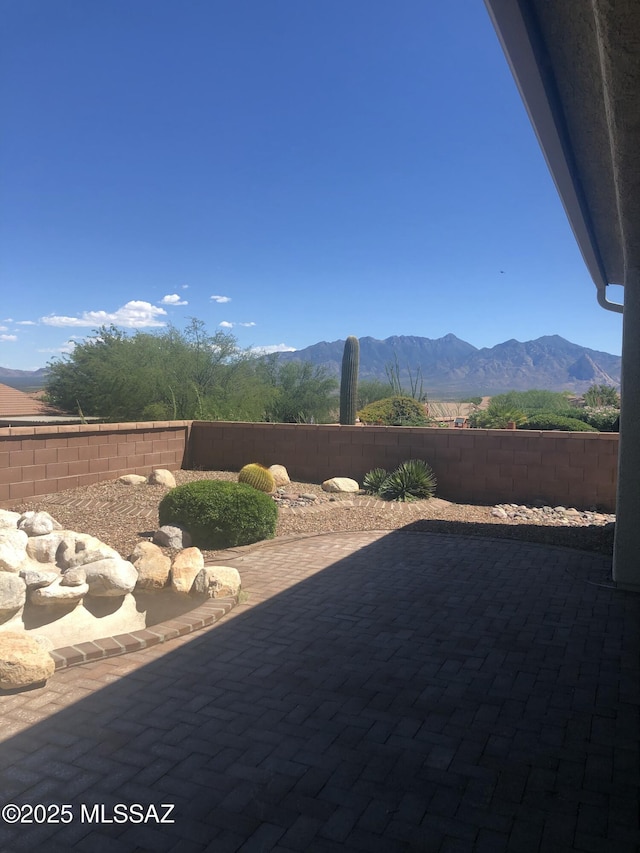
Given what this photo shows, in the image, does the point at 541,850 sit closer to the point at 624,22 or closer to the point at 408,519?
the point at 624,22

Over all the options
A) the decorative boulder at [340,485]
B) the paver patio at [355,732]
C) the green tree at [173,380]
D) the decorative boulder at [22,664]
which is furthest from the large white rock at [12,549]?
the green tree at [173,380]

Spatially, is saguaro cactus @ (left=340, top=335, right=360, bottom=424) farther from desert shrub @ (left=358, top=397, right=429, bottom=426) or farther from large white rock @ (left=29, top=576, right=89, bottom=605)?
large white rock @ (left=29, top=576, right=89, bottom=605)

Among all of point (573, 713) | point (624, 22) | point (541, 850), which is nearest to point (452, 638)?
point (573, 713)

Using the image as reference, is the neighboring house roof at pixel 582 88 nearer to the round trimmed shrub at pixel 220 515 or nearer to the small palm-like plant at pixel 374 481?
the round trimmed shrub at pixel 220 515

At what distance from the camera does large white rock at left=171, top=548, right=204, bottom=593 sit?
615 centimetres

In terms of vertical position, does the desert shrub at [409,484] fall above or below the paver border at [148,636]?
above

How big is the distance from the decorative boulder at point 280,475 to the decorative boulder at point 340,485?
794 millimetres

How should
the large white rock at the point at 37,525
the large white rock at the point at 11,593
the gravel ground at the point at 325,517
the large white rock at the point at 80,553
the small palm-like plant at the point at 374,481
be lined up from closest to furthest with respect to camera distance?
the large white rock at the point at 11,593, the large white rock at the point at 80,553, the large white rock at the point at 37,525, the gravel ground at the point at 325,517, the small palm-like plant at the point at 374,481

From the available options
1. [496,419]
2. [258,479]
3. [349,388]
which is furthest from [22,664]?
[496,419]

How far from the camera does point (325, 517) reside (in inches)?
391

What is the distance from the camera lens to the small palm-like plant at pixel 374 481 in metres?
11.9

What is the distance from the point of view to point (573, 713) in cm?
376

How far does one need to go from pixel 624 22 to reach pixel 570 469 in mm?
9504

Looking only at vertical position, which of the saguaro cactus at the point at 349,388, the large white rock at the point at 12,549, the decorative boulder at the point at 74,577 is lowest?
the decorative boulder at the point at 74,577
